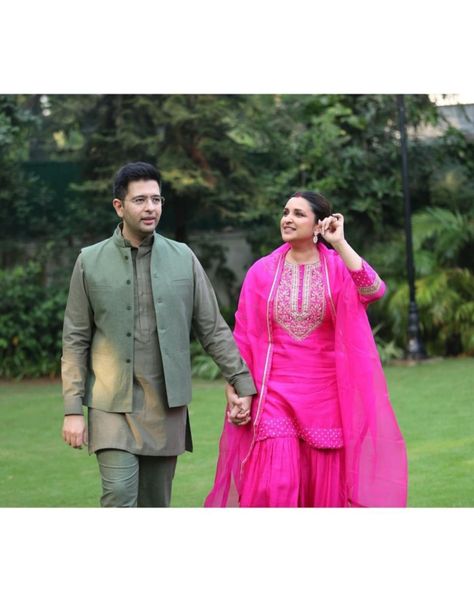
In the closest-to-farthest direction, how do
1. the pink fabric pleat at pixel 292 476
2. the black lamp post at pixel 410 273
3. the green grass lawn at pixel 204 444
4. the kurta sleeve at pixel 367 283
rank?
the kurta sleeve at pixel 367 283, the pink fabric pleat at pixel 292 476, the green grass lawn at pixel 204 444, the black lamp post at pixel 410 273

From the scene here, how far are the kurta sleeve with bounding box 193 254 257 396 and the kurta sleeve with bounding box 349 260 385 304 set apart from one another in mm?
666

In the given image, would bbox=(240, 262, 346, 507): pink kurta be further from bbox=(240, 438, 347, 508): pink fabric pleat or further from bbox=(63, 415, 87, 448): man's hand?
bbox=(63, 415, 87, 448): man's hand

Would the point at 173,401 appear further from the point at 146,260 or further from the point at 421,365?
the point at 421,365

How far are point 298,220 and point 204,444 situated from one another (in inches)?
158

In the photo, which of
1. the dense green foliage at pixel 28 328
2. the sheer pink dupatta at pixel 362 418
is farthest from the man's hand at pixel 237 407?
the dense green foliage at pixel 28 328

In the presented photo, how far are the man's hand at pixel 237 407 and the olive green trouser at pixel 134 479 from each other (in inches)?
16.4

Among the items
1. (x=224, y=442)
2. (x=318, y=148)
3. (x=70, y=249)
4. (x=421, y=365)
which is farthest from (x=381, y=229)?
(x=224, y=442)

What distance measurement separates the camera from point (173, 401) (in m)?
4.66

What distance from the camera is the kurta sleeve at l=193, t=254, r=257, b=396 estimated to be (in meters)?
4.88

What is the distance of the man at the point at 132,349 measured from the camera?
→ 4602mm

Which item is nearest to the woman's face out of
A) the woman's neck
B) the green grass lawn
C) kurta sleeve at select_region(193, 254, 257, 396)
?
the woman's neck

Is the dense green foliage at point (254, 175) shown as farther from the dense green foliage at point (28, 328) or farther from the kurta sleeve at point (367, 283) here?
the kurta sleeve at point (367, 283)

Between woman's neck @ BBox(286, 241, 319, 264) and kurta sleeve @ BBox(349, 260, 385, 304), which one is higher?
woman's neck @ BBox(286, 241, 319, 264)

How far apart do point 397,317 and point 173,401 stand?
352 inches
